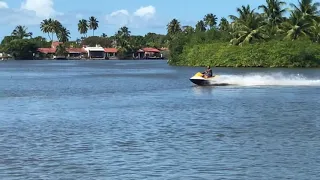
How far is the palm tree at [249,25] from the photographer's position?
102 metres

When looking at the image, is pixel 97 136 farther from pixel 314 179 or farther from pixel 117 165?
pixel 314 179

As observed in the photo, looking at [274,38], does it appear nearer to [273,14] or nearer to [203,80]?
[273,14]

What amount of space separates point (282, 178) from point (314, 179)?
81 centimetres

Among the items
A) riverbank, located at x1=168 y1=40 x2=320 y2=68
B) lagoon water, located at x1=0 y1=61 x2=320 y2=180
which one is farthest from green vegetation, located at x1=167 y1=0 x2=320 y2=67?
lagoon water, located at x1=0 y1=61 x2=320 y2=180

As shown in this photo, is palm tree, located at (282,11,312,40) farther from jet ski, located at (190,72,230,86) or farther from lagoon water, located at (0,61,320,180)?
lagoon water, located at (0,61,320,180)

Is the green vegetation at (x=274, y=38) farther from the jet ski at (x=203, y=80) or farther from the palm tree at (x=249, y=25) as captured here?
the jet ski at (x=203, y=80)

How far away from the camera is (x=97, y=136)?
24609 millimetres

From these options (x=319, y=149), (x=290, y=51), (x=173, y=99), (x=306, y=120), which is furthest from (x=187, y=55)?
(x=319, y=149)

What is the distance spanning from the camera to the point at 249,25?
103000 millimetres

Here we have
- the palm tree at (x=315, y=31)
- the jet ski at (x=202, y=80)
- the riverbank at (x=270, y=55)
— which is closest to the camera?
the jet ski at (x=202, y=80)

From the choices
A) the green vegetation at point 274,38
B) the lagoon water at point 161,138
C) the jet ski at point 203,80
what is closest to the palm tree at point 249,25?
the green vegetation at point 274,38

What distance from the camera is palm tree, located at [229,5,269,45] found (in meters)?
102

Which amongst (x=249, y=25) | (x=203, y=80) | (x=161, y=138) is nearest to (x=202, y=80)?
(x=203, y=80)

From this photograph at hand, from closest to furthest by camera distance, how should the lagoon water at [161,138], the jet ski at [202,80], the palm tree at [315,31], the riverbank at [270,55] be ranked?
1. the lagoon water at [161,138]
2. the jet ski at [202,80]
3. the palm tree at [315,31]
4. the riverbank at [270,55]
